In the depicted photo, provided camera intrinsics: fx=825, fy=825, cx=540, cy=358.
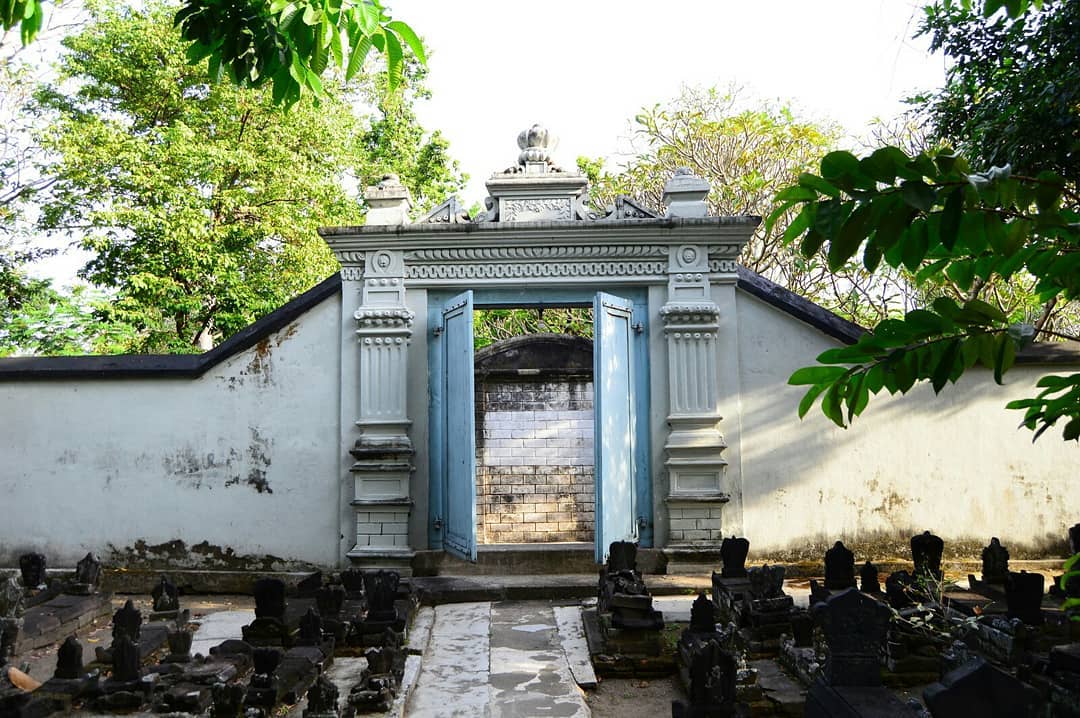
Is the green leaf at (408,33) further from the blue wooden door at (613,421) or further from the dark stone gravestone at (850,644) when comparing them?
the blue wooden door at (613,421)

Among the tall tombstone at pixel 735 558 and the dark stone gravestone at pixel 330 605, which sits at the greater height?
the tall tombstone at pixel 735 558

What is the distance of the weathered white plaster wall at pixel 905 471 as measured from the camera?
26.2 feet

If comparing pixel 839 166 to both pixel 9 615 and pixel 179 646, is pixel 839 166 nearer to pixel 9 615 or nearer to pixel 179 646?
pixel 179 646

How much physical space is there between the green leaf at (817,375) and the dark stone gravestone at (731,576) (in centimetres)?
516

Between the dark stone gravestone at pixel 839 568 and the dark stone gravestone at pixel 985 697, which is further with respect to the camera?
the dark stone gravestone at pixel 839 568

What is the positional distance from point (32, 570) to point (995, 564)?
27.3 feet

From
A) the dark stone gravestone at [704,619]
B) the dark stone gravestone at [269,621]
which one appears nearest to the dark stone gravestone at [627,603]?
the dark stone gravestone at [704,619]

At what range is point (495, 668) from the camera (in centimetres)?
525

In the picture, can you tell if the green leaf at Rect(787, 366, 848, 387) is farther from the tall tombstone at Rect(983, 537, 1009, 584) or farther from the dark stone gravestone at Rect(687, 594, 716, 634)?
the tall tombstone at Rect(983, 537, 1009, 584)

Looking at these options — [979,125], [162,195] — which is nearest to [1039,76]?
[979,125]

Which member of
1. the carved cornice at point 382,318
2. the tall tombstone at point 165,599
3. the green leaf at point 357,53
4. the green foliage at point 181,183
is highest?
the green foliage at point 181,183

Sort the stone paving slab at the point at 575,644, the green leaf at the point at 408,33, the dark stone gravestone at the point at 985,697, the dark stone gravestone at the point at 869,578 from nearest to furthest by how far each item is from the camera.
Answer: the dark stone gravestone at the point at 985,697 < the green leaf at the point at 408,33 < the stone paving slab at the point at 575,644 < the dark stone gravestone at the point at 869,578

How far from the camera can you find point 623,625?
534 centimetres

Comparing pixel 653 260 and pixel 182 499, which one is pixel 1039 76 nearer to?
pixel 653 260
